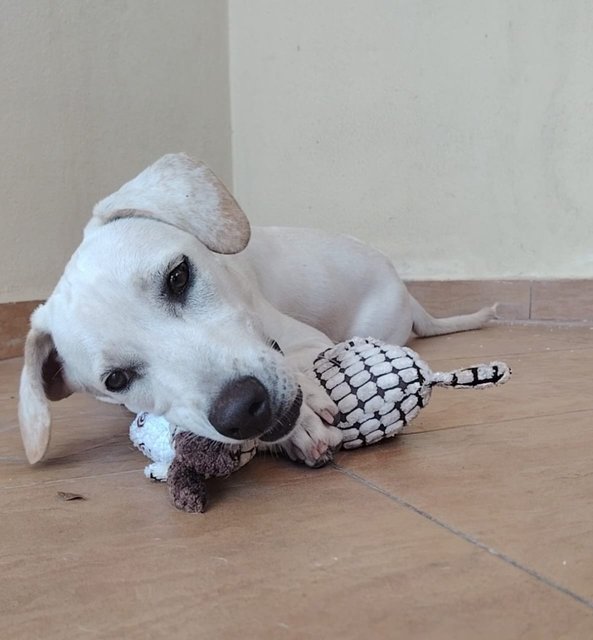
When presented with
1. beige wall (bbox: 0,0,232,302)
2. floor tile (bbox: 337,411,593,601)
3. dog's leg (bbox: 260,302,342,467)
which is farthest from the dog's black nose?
beige wall (bbox: 0,0,232,302)

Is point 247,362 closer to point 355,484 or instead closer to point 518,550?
point 355,484

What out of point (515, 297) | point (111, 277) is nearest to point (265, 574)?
point (111, 277)

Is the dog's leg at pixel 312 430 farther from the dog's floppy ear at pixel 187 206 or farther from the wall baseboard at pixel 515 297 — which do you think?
the wall baseboard at pixel 515 297

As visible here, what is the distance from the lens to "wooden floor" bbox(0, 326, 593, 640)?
0.81 meters

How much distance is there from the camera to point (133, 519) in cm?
117

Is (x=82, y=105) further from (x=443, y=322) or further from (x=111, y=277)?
(x=111, y=277)

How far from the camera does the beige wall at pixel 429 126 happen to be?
290 centimetres

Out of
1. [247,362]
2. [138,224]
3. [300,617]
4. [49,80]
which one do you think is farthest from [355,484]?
[49,80]

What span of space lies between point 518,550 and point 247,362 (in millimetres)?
489

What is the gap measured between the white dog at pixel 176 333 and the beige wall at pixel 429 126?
1.53 meters

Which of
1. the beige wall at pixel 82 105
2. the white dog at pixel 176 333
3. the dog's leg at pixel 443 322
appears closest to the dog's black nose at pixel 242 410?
the white dog at pixel 176 333

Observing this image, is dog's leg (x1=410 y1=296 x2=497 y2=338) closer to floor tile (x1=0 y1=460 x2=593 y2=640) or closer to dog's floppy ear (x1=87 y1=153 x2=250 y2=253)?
dog's floppy ear (x1=87 y1=153 x2=250 y2=253)

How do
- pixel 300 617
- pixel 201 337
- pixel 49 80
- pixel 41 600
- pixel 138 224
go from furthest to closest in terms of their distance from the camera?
pixel 49 80, pixel 138 224, pixel 201 337, pixel 41 600, pixel 300 617

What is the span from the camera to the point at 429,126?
3252mm
